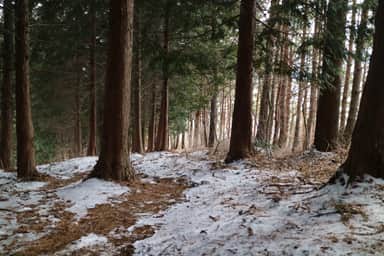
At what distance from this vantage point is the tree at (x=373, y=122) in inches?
125

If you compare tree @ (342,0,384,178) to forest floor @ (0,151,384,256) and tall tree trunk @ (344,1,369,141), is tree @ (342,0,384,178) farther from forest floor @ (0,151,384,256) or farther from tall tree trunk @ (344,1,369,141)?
tall tree trunk @ (344,1,369,141)

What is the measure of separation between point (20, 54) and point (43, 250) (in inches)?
214

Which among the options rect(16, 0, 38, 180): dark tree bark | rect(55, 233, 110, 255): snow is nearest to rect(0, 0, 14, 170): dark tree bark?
rect(16, 0, 38, 180): dark tree bark

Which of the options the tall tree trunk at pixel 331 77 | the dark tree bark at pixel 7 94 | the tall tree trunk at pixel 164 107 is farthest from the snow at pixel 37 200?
the tall tree trunk at pixel 164 107

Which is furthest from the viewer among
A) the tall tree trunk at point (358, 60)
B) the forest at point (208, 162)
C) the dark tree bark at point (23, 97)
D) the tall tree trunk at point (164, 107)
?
the tall tree trunk at point (164, 107)

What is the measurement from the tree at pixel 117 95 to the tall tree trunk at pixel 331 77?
4.61 metres

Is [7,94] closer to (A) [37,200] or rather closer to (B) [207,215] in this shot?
(A) [37,200]

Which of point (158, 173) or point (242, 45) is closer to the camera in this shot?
point (242, 45)

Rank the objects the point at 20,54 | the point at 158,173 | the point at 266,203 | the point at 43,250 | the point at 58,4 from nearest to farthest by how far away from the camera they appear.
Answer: the point at 43,250, the point at 266,203, the point at 20,54, the point at 158,173, the point at 58,4

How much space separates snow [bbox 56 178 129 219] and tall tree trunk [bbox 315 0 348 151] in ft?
16.9

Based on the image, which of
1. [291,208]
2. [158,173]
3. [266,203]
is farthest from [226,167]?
[291,208]

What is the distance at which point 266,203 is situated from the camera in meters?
3.82

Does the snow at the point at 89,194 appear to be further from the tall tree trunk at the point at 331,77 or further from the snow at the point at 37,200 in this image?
the tall tree trunk at the point at 331,77

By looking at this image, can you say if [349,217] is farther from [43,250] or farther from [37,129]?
[37,129]
